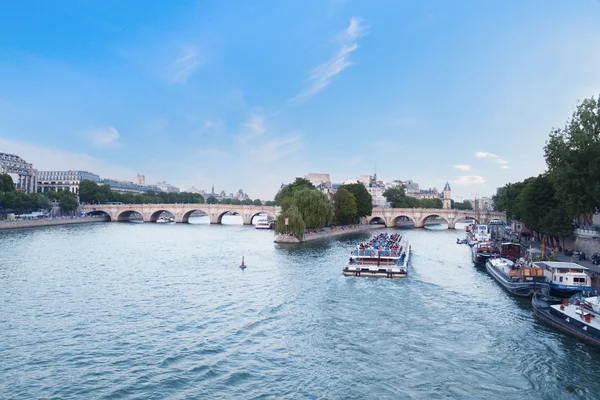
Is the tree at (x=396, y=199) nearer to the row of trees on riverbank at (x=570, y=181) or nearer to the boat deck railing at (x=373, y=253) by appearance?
the row of trees on riverbank at (x=570, y=181)

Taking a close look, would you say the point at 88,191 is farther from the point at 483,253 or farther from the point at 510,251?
the point at 510,251

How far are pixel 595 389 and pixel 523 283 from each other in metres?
14.9

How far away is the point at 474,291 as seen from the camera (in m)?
32.1

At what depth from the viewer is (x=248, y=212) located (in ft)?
372

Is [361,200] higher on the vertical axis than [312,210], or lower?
higher

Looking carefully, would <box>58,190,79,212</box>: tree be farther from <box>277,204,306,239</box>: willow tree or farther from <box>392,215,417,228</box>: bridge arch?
<box>392,215,417,228</box>: bridge arch

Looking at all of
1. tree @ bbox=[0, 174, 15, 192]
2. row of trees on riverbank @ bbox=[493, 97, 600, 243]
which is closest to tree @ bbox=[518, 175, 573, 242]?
row of trees on riverbank @ bbox=[493, 97, 600, 243]

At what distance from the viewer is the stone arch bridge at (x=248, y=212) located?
10825 cm

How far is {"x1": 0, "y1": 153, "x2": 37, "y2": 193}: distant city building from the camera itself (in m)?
126

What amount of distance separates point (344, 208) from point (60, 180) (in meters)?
135

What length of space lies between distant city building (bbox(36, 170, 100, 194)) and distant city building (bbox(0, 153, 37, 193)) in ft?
105

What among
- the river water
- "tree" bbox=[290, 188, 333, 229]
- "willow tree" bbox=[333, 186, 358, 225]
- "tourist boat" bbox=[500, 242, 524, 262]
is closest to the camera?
the river water

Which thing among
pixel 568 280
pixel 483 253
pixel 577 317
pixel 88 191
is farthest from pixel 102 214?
pixel 577 317

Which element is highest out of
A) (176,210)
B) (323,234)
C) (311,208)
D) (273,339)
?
(176,210)
